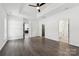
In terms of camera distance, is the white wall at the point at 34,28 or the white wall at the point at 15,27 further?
the white wall at the point at 34,28

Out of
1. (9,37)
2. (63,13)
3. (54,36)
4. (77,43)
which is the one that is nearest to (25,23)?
(9,37)

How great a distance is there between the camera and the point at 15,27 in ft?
33.7

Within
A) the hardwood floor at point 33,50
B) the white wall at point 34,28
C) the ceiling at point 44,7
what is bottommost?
the hardwood floor at point 33,50

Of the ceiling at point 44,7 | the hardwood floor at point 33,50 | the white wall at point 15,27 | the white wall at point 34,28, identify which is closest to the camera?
the hardwood floor at point 33,50

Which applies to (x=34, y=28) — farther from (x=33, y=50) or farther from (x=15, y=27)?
(x=33, y=50)

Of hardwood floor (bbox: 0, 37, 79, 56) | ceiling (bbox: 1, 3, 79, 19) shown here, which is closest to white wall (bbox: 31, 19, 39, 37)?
ceiling (bbox: 1, 3, 79, 19)

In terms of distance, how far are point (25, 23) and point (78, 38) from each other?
7235 millimetres

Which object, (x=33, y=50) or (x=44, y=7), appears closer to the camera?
(x=33, y=50)

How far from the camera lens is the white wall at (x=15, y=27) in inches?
390

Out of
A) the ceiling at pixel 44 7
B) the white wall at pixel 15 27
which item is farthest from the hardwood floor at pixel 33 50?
the white wall at pixel 15 27

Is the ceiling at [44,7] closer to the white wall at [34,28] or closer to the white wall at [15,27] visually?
the white wall at [15,27]

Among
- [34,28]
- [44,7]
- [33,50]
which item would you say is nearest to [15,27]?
[34,28]

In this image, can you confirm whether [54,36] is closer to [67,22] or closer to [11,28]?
[67,22]

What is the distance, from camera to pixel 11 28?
10.0 metres
